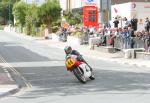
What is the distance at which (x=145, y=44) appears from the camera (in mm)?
32875

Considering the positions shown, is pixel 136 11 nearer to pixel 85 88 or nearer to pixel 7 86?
pixel 7 86

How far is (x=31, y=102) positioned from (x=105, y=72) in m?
9.98

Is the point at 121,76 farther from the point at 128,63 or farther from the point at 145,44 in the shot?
the point at 145,44

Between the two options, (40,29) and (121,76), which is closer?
(121,76)

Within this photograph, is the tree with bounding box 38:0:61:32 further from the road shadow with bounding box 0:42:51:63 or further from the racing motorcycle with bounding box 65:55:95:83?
the racing motorcycle with bounding box 65:55:95:83

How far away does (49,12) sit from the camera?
7138 centimetres

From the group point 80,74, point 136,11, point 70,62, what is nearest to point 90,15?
point 136,11

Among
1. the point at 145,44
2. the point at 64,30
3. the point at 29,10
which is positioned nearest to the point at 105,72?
the point at 145,44

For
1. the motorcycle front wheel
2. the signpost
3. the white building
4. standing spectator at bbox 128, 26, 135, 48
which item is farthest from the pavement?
the white building

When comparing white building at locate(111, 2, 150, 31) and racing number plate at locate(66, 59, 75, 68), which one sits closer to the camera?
racing number plate at locate(66, 59, 75, 68)

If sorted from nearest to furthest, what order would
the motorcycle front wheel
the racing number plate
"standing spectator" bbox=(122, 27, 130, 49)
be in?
the motorcycle front wheel → the racing number plate → "standing spectator" bbox=(122, 27, 130, 49)

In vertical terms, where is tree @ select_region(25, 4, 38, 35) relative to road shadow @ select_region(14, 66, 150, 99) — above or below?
above

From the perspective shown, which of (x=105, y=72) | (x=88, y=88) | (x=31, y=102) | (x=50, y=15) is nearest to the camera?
(x=31, y=102)

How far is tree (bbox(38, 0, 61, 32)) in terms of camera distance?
71375 mm
